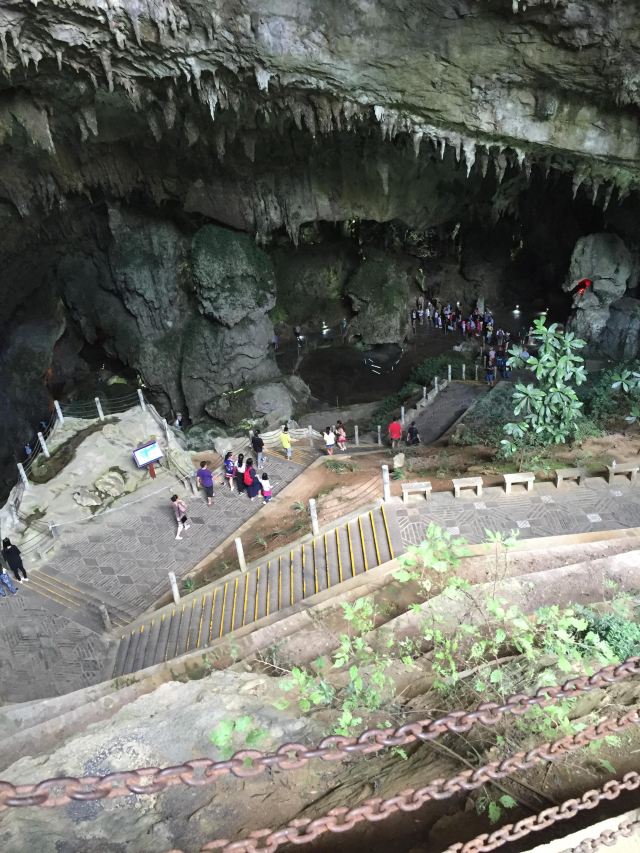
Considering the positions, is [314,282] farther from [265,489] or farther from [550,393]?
[550,393]

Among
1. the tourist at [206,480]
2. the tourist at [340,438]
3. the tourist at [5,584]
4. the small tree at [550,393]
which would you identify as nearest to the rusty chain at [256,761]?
the small tree at [550,393]

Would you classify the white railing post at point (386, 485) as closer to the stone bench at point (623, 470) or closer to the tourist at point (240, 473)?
the tourist at point (240, 473)

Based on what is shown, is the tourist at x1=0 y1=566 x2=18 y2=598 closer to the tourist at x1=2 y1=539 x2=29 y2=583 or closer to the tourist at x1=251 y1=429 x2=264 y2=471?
the tourist at x1=2 y1=539 x2=29 y2=583

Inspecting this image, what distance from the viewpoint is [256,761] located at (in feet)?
8.83

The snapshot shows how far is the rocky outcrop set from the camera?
77.9ft

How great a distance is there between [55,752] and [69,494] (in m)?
8.84

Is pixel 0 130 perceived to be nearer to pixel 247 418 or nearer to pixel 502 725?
pixel 247 418

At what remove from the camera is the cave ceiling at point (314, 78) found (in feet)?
37.8

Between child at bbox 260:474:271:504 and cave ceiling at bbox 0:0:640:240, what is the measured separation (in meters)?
9.19

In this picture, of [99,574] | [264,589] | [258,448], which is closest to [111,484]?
[99,574]

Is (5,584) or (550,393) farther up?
(550,393)

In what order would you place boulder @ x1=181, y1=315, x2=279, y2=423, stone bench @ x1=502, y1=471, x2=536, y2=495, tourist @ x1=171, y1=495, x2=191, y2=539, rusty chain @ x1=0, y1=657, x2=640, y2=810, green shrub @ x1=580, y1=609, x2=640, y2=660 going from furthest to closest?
1. boulder @ x1=181, y1=315, x2=279, y2=423
2. tourist @ x1=171, y1=495, x2=191, y2=539
3. stone bench @ x1=502, y1=471, x2=536, y2=495
4. green shrub @ x1=580, y1=609, x2=640, y2=660
5. rusty chain @ x1=0, y1=657, x2=640, y2=810

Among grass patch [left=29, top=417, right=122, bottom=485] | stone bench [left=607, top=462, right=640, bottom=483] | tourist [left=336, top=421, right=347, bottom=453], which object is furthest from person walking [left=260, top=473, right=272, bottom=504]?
stone bench [left=607, top=462, right=640, bottom=483]

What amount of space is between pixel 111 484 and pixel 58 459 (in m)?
1.64
